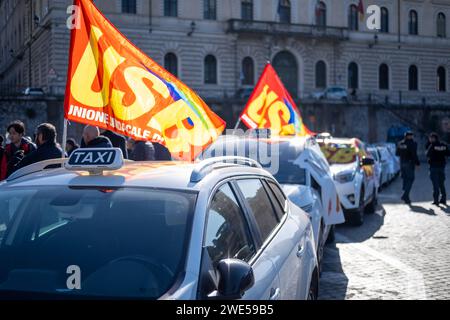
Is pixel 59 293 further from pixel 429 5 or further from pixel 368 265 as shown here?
pixel 429 5

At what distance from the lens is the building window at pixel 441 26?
5500 cm

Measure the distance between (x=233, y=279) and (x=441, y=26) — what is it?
56.7m

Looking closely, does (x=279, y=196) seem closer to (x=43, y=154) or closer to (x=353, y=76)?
(x=43, y=154)

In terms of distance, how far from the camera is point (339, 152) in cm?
1305

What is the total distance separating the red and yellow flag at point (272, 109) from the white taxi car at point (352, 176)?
2.97 feet

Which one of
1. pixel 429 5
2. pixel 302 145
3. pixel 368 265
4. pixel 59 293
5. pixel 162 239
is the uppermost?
pixel 429 5

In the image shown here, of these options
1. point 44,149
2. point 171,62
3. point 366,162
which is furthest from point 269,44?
point 44,149

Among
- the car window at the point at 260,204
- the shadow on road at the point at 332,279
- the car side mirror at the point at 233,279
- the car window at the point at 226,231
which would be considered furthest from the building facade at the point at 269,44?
the car side mirror at the point at 233,279

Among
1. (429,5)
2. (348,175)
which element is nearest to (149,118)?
(348,175)

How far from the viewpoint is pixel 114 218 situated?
332 centimetres

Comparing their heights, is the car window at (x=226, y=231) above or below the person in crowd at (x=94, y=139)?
below

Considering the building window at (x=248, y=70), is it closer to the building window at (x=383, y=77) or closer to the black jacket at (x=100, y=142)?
the building window at (x=383, y=77)

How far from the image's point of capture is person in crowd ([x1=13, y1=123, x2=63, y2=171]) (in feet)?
24.3

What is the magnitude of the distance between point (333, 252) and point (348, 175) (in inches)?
121
